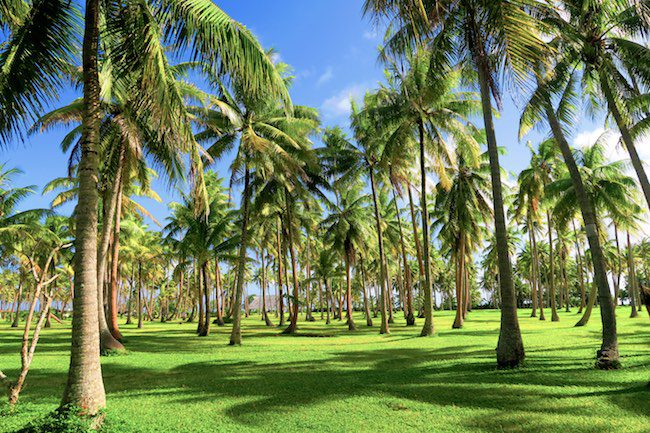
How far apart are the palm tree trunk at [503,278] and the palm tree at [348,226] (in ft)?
59.9

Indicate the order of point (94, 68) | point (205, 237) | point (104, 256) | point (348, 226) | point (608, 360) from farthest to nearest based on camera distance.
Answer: point (348, 226), point (205, 237), point (104, 256), point (608, 360), point (94, 68)

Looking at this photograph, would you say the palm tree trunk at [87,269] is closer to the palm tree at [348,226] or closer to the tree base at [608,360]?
the tree base at [608,360]


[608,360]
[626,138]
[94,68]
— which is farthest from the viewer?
[626,138]

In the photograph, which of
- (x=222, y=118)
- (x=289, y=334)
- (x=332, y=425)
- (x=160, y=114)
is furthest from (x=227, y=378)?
(x=289, y=334)

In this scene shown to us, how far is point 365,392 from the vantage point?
26.7 feet

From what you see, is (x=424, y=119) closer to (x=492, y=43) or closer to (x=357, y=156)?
(x=357, y=156)

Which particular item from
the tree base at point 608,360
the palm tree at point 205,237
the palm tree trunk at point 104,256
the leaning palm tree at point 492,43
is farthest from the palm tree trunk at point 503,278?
the palm tree at point 205,237

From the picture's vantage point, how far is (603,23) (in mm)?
10977

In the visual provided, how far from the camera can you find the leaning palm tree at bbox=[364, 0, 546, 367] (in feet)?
23.2

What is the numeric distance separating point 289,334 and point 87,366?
64.9 feet

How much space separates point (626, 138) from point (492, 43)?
5.46 meters

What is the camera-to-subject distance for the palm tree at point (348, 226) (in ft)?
96.7

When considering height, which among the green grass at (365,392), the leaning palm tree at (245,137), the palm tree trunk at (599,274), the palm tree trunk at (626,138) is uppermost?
the leaning palm tree at (245,137)

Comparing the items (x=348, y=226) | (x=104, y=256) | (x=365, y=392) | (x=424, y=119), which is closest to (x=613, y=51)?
(x=424, y=119)
